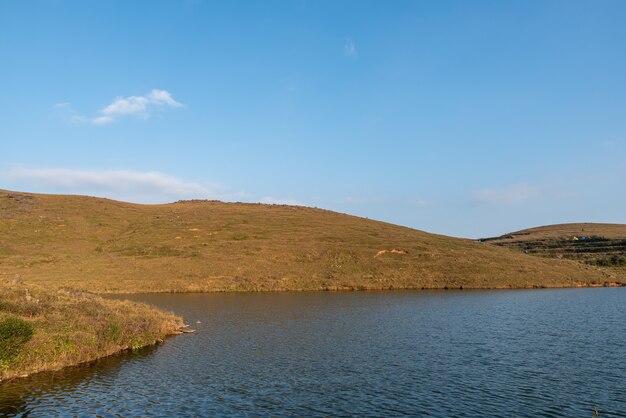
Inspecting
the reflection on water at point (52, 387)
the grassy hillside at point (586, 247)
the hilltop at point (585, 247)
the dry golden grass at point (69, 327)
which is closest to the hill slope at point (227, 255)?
the grassy hillside at point (586, 247)

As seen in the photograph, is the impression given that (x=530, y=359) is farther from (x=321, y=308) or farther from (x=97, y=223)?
(x=97, y=223)

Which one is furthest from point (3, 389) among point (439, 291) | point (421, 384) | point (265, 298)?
point (439, 291)

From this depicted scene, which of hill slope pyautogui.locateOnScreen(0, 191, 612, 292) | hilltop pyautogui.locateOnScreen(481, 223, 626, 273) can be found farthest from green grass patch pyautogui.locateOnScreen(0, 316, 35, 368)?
hilltop pyautogui.locateOnScreen(481, 223, 626, 273)

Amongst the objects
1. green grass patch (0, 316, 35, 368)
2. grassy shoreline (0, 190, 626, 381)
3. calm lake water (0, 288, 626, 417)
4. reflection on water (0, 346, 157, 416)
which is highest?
grassy shoreline (0, 190, 626, 381)

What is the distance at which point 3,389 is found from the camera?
25.3 meters

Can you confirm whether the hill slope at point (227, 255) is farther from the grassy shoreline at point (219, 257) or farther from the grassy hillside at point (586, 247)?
the grassy hillside at point (586, 247)

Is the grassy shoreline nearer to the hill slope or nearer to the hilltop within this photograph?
the hill slope

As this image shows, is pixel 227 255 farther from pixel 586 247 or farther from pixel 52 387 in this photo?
pixel 586 247

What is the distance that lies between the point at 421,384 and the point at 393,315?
27667mm

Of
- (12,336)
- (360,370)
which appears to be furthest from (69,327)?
(360,370)

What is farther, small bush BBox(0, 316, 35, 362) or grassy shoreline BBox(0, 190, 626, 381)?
grassy shoreline BBox(0, 190, 626, 381)

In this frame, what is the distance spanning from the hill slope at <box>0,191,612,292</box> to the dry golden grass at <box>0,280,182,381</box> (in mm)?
36198

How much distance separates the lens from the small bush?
2747 centimetres

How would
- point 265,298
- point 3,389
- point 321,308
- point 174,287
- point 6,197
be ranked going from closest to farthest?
point 3,389, point 321,308, point 265,298, point 174,287, point 6,197
